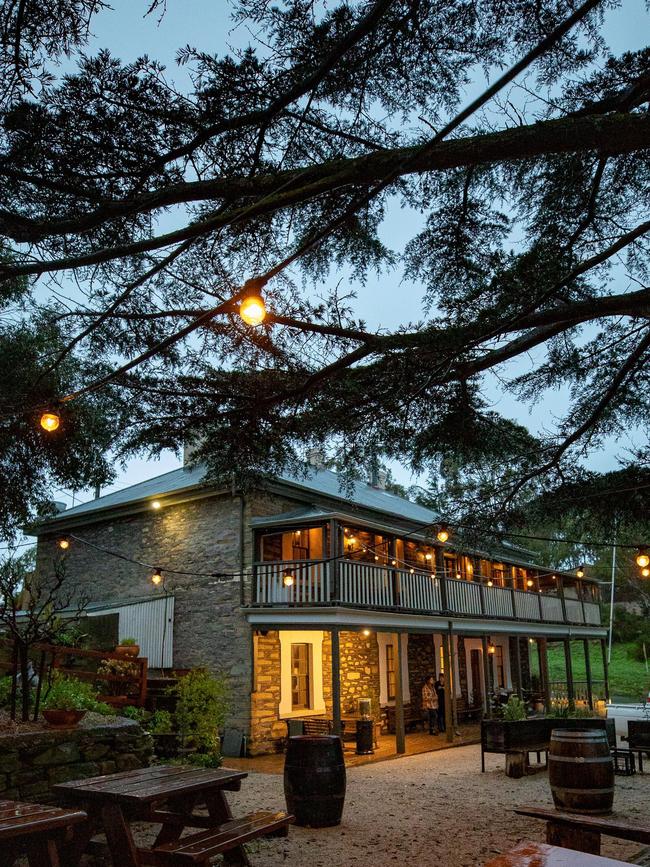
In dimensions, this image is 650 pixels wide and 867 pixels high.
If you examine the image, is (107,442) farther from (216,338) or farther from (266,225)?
(266,225)

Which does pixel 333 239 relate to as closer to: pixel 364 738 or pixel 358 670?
pixel 364 738

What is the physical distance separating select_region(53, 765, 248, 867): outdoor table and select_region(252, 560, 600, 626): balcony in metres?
7.50

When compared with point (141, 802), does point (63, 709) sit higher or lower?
higher

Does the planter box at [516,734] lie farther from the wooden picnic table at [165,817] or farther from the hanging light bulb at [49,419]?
the hanging light bulb at [49,419]

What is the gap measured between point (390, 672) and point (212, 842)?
1597 cm

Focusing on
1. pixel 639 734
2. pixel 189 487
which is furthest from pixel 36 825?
pixel 189 487

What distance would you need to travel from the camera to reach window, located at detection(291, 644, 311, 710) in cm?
1605

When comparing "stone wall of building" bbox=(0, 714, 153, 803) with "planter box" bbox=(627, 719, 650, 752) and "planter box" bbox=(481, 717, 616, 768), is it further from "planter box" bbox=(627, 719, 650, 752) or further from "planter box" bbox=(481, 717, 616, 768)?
"planter box" bbox=(627, 719, 650, 752)

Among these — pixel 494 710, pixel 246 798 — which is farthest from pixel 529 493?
pixel 494 710

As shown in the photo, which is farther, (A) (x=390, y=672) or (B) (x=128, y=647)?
(A) (x=390, y=672)

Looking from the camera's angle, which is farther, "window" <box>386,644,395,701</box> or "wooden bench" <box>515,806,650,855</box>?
"window" <box>386,644,395,701</box>

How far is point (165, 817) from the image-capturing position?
506cm

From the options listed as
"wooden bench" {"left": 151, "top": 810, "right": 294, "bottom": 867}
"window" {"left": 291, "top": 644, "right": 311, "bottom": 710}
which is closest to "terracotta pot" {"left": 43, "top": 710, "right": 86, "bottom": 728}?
"wooden bench" {"left": 151, "top": 810, "right": 294, "bottom": 867}

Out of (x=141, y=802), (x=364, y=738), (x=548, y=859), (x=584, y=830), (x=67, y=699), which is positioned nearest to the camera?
(x=548, y=859)
